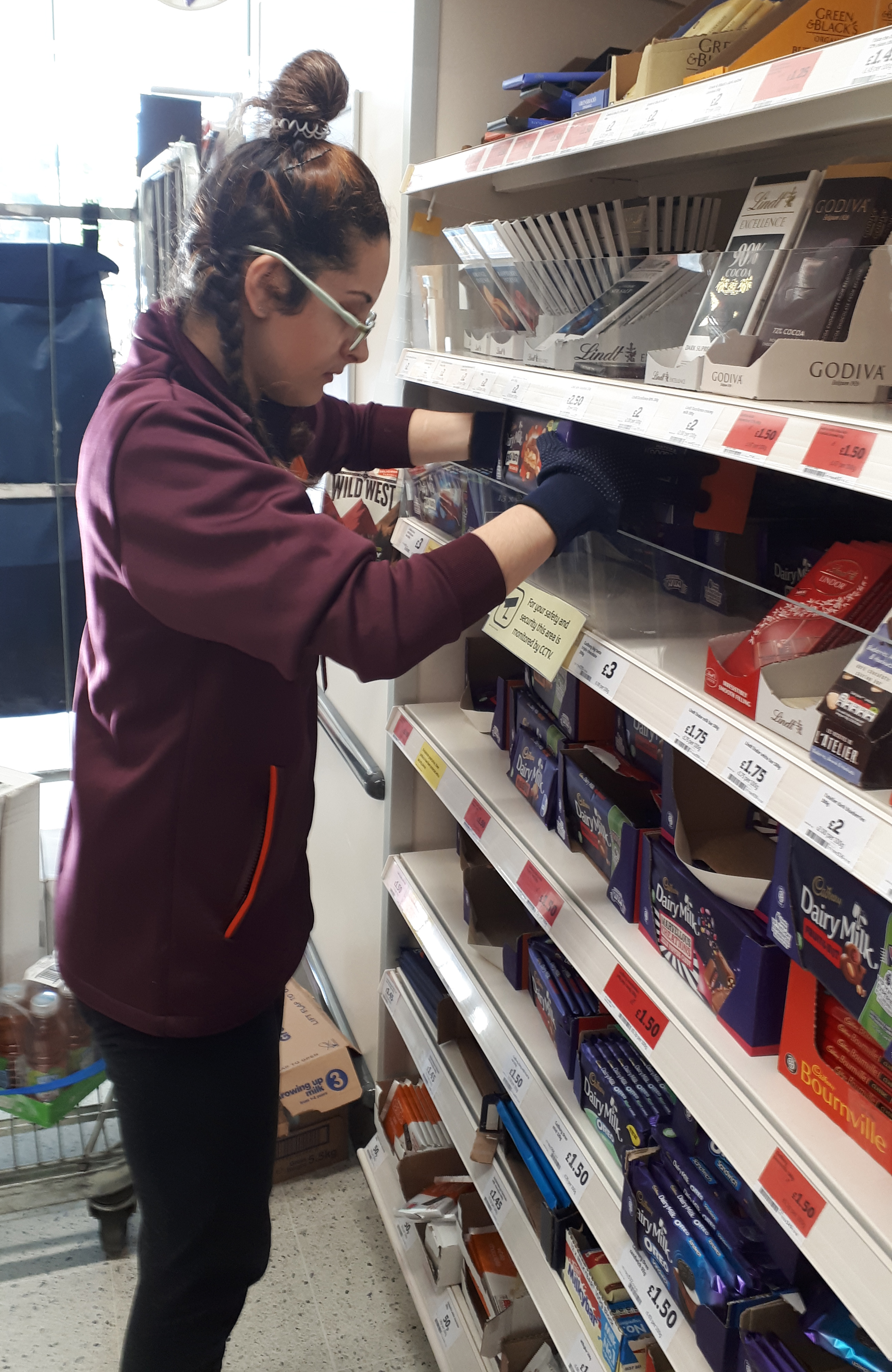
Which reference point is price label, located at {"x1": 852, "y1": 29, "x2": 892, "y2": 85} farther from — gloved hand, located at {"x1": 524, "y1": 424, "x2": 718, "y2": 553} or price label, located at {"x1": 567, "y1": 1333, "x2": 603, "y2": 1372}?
price label, located at {"x1": 567, "y1": 1333, "x2": 603, "y2": 1372}

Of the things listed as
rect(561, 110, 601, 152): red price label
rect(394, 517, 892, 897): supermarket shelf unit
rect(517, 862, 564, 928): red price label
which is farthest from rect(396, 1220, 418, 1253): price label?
rect(561, 110, 601, 152): red price label

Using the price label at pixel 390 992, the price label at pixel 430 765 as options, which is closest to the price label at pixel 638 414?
the price label at pixel 430 765

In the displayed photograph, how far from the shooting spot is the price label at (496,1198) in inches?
65.0

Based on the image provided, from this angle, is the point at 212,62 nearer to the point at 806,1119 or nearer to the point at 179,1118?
the point at 179,1118

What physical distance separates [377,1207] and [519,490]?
5.51 feet

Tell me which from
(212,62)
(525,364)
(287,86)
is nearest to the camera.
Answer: (287,86)

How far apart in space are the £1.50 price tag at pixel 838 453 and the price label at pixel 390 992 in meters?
1.61

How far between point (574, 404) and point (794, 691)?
0.46m

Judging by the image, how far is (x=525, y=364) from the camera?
1472 millimetres

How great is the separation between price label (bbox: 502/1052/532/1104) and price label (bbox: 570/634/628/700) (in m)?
0.63

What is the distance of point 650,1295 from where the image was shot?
1184 mm

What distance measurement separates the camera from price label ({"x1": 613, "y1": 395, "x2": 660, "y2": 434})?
1079 millimetres

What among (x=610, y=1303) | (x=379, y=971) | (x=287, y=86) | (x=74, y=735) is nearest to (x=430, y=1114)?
(x=379, y=971)

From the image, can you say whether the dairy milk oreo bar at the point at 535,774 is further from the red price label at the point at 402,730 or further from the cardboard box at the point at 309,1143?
the cardboard box at the point at 309,1143
